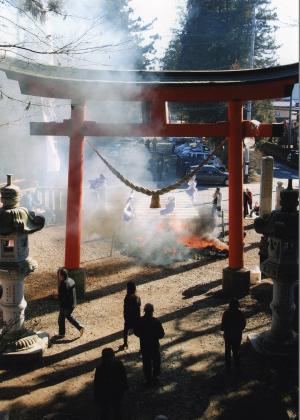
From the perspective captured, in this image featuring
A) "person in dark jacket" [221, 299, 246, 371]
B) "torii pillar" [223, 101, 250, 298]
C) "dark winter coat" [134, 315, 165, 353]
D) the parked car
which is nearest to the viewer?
"dark winter coat" [134, 315, 165, 353]

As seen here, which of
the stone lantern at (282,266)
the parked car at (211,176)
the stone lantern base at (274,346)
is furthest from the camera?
the parked car at (211,176)

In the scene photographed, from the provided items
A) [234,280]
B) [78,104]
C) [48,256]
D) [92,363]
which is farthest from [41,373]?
[48,256]

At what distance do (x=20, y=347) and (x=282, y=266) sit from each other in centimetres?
428

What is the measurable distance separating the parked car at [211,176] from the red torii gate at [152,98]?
58.4 ft

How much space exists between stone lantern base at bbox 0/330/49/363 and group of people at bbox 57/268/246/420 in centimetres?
79

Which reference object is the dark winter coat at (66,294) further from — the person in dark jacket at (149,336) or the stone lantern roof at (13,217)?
the person in dark jacket at (149,336)

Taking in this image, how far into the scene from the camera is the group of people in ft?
16.8

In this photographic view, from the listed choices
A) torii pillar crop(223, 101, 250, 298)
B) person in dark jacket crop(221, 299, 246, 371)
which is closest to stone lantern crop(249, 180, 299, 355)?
person in dark jacket crop(221, 299, 246, 371)

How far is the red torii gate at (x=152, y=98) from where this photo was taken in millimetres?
8930

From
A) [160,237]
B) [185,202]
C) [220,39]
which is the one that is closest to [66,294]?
[160,237]

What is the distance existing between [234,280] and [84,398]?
4.72 meters

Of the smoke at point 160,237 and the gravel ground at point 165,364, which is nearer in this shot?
the gravel ground at point 165,364

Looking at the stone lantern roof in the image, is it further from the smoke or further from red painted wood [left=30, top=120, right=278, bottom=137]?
the smoke

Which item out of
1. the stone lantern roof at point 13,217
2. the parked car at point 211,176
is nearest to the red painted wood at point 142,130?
the stone lantern roof at point 13,217
